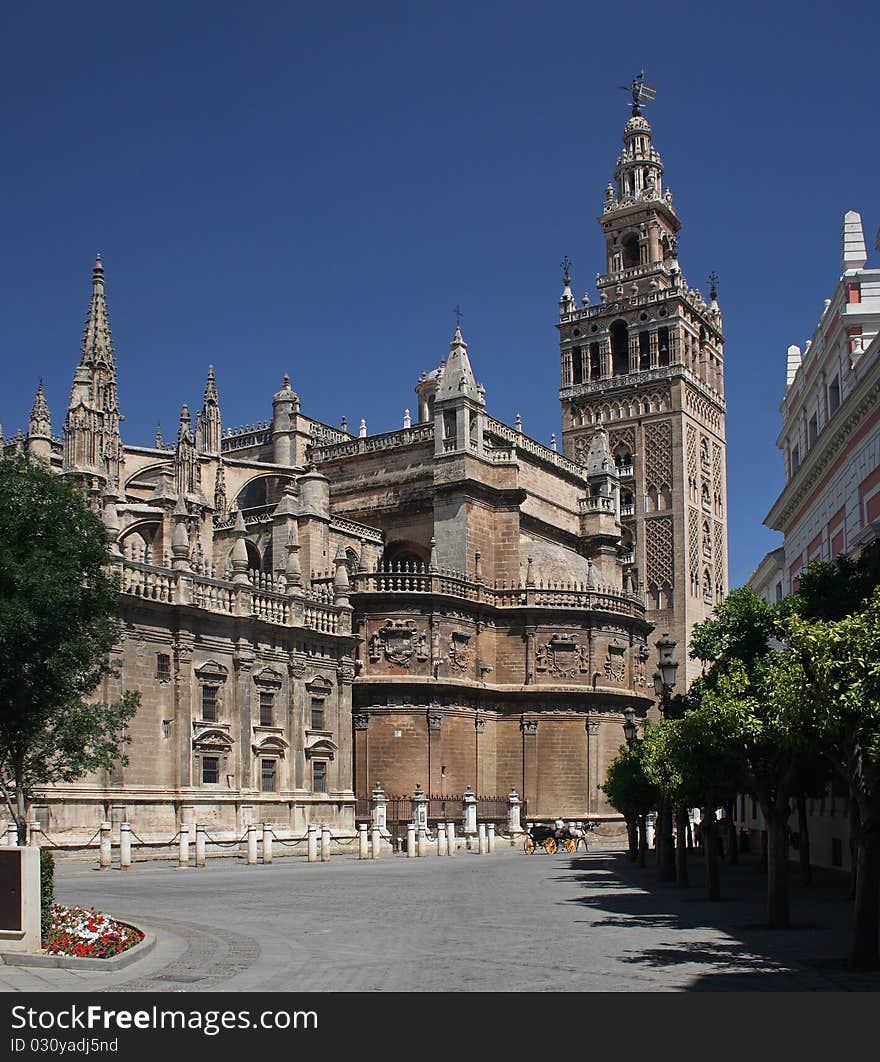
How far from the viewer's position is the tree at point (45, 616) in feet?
69.4

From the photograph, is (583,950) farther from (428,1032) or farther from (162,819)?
(162,819)

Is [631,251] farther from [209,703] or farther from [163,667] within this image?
[163,667]

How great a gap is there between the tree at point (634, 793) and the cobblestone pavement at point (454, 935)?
3187 millimetres

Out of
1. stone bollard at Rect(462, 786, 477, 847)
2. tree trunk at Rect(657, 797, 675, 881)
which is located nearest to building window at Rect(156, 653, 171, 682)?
stone bollard at Rect(462, 786, 477, 847)

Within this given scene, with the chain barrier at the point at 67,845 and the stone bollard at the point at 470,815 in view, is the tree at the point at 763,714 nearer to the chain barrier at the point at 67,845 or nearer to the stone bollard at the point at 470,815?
the chain barrier at the point at 67,845

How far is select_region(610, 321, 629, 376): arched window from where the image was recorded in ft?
261


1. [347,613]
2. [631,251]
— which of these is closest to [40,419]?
[347,613]

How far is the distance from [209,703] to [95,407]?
Result: 36.6 ft

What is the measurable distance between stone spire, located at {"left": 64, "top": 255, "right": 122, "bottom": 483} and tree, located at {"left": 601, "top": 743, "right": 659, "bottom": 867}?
18284 mm

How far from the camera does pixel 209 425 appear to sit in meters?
52.8

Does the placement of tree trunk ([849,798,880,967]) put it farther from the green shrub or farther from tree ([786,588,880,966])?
the green shrub

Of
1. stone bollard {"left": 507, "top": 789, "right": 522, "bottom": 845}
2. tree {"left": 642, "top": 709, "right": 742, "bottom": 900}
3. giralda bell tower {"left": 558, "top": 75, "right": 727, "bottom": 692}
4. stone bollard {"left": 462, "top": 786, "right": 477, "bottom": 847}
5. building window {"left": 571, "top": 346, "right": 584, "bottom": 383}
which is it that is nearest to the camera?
tree {"left": 642, "top": 709, "right": 742, "bottom": 900}

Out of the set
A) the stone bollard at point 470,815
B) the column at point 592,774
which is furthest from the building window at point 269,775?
the column at point 592,774

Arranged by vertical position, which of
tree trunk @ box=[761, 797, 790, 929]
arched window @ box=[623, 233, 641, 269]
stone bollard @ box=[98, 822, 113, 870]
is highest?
arched window @ box=[623, 233, 641, 269]
